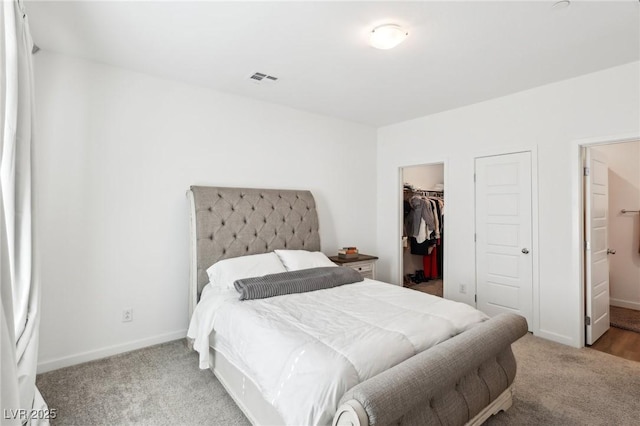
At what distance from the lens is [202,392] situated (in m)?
2.19

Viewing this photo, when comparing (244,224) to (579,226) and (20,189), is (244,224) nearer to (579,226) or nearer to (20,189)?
(20,189)

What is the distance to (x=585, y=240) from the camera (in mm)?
2971

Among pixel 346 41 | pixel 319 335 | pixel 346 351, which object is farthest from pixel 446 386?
pixel 346 41

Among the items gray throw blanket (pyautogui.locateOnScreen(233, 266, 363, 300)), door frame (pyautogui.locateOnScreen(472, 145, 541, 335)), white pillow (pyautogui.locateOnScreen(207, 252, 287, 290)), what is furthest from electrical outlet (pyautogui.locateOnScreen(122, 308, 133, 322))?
door frame (pyautogui.locateOnScreen(472, 145, 541, 335))

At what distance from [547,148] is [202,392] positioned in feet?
11.9

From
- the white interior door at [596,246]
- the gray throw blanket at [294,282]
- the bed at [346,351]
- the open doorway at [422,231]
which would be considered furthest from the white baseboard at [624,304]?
the gray throw blanket at [294,282]

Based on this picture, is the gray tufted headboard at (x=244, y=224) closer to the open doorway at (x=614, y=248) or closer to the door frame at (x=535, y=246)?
the door frame at (x=535, y=246)

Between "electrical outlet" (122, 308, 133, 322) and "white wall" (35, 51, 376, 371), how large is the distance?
0.03m

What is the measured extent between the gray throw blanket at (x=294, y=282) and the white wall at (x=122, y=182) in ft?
3.39

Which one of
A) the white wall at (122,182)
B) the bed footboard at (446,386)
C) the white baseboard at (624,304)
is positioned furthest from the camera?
the white baseboard at (624,304)

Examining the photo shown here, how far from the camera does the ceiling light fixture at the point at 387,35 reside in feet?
6.90

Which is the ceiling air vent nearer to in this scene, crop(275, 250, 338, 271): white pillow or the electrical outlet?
crop(275, 250, 338, 271): white pillow

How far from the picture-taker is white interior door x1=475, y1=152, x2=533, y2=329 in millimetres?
3271

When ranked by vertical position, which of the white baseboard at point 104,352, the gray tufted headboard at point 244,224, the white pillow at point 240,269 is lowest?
the white baseboard at point 104,352
